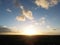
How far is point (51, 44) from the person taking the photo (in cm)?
4675

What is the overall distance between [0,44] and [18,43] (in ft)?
19.0

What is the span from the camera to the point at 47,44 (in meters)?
47.3

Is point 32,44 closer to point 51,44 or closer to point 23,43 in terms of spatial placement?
point 23,43

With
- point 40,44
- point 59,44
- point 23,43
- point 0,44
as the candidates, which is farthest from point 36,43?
point 0,44

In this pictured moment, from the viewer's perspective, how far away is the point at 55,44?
46.1 m

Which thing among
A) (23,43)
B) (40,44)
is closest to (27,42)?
(23,43)

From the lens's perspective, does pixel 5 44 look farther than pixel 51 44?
No

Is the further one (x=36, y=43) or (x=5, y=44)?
(x=36, y=43)

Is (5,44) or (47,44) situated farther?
(47,44)

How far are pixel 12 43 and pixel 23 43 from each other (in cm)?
343

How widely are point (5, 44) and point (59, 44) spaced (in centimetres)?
1739

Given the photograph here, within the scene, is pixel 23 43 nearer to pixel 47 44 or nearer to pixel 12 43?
pixel 12 43

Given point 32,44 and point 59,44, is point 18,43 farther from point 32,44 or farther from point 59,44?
point 59,44

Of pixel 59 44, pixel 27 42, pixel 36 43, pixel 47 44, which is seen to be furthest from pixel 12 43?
pixel 59 44
